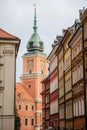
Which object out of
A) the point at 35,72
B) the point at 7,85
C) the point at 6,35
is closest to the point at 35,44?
the point at 35,72

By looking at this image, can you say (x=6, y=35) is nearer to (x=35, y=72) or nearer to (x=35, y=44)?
(x=35, y=72)

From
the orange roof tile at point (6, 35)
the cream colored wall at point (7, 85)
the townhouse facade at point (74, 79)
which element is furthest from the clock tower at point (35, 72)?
the cream colored wall at point (7, 85)

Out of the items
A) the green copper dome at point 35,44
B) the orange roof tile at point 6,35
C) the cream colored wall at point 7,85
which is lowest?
the cream colored wall at point 7,85

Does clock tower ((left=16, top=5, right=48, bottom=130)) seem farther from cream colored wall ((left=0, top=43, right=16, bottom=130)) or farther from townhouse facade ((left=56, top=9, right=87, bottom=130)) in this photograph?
cream colored wall ((left=0, top=43, right=16, bottom=130))

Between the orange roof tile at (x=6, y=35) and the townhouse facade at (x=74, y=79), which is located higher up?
the orange roof tile at (x=6, y=35)

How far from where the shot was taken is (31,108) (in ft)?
418

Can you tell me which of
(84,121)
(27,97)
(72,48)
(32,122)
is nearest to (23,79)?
(27,97)

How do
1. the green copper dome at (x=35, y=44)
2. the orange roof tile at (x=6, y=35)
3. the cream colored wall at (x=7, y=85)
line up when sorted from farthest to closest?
the green copper dome at (x=35, y=44) < the orange roof tile at (x=6, y=35) < the cream colored wall at (x=7, y=85)

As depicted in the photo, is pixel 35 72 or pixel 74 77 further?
pixel 35 72

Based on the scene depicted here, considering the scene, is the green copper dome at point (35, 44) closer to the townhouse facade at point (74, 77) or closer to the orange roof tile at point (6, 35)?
the townhouse facade at point (74, 77)

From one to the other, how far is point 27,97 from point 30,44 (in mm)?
22114

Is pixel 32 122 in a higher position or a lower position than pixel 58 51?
lower

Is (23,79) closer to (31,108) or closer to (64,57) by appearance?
(31,108)

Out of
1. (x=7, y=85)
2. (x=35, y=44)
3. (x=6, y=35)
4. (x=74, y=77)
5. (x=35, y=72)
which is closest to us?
(x=7, y=85)
